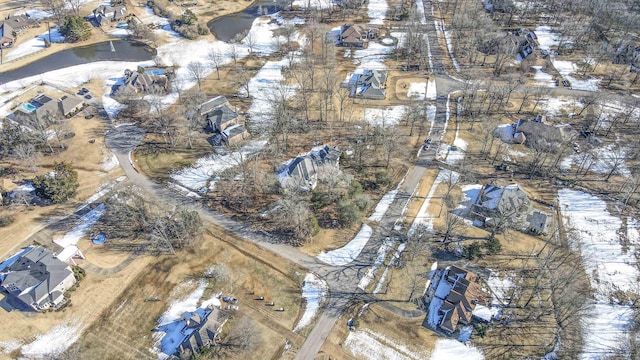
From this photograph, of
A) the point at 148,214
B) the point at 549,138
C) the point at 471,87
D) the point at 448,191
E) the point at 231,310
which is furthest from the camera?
the point at 471,87

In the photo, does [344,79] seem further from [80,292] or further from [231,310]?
[80,292]

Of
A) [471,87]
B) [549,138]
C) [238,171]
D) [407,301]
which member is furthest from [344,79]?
[407,301]

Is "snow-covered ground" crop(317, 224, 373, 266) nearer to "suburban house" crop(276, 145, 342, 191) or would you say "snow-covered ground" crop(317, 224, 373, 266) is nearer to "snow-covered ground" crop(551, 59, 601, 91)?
"suburban house" crop(276, 145, 342, 191)

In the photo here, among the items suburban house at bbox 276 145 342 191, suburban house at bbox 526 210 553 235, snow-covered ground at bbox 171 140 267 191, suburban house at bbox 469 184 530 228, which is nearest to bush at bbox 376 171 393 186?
suburban house at bbox 276 145 342 191

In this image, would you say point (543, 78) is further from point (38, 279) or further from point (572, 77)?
point (38, 279)

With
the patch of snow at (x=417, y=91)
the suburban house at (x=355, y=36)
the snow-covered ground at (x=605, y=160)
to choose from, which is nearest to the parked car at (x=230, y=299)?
the patch of snow at (x=417, y=91)

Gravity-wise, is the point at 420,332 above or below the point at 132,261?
below

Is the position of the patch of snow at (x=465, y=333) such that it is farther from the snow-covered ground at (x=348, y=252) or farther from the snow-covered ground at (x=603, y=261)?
the snow-covered ground at (x=348, y=252)
